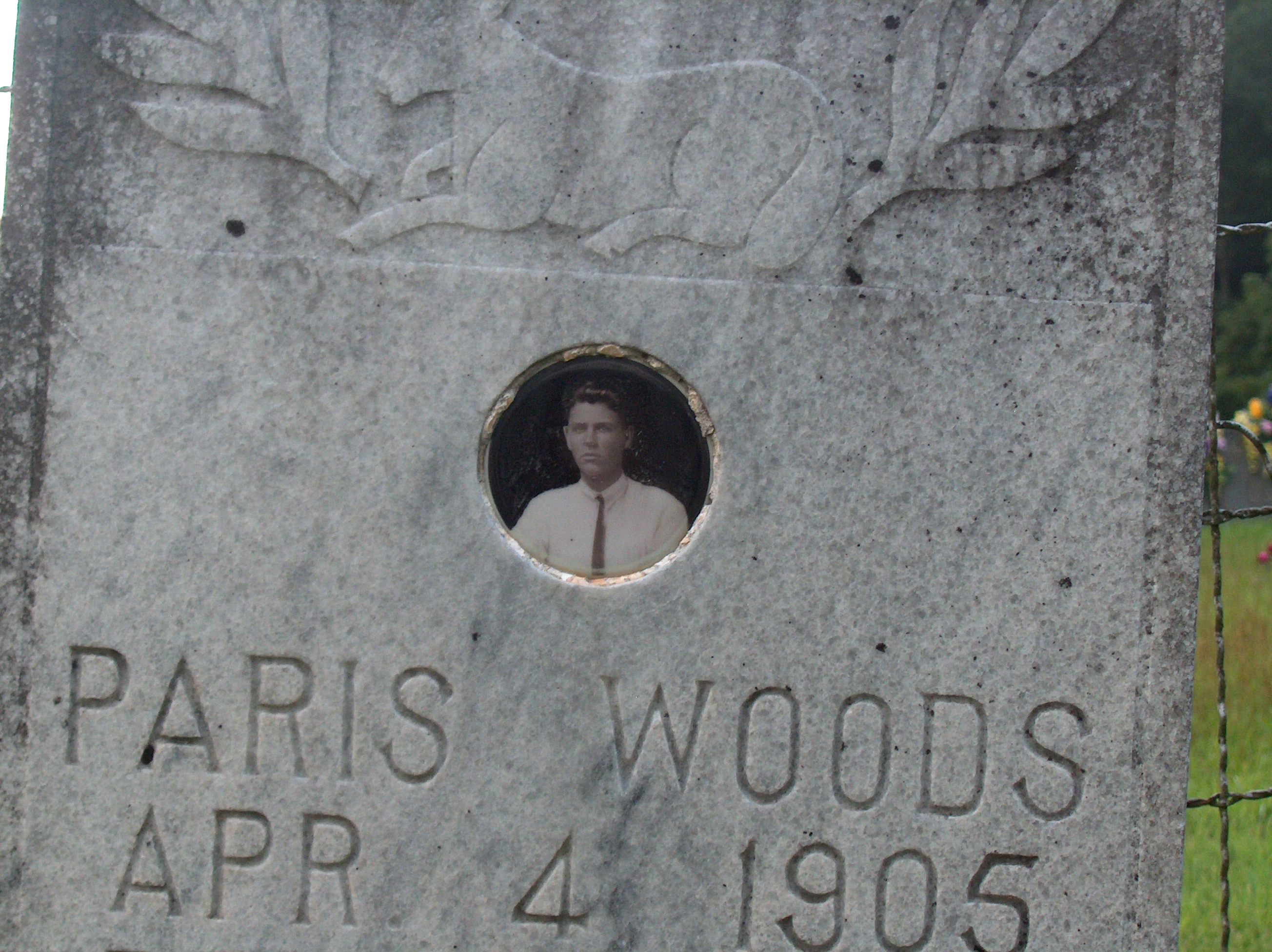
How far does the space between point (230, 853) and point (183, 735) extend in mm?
217

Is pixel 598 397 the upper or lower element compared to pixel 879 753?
upper

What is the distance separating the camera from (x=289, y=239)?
6.33ft

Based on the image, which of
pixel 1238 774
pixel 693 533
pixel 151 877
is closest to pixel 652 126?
pixel 693 533

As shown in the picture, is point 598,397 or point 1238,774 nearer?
point 598,397

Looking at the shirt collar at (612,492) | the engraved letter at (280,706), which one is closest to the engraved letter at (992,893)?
the shirt collar at (612,492)

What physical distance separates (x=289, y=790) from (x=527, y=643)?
481 millimetres

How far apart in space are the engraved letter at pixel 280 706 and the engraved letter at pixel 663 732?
1.68ft

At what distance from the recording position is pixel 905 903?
6.40ft

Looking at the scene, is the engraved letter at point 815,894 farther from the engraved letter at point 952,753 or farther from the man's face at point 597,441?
the man's face at point 597,441

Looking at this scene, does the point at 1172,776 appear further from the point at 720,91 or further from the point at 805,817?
the point at 720,91

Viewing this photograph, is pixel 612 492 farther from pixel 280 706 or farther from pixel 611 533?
pixel 280 706

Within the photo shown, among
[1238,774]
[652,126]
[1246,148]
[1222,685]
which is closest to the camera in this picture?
[652,126]

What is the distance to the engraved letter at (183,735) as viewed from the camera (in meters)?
1.95

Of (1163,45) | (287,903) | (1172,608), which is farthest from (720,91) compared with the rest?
(287,903)
